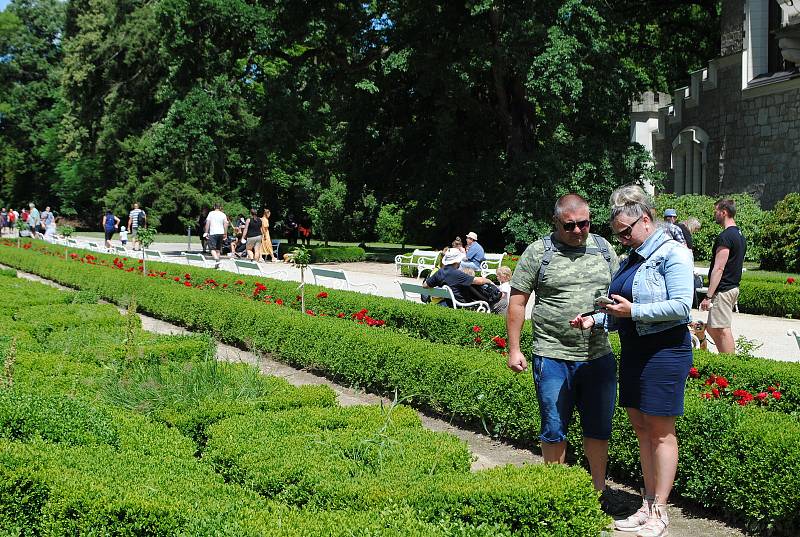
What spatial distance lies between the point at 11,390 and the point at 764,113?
76.8ft

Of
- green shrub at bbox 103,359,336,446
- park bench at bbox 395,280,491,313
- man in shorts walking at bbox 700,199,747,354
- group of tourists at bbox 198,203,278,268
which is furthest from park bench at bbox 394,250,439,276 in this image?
green shrub at bbox 103,359,336,446

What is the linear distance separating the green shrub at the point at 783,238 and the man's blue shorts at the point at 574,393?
17.2 m

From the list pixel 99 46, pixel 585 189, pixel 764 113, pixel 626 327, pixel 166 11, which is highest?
pixel 99 46

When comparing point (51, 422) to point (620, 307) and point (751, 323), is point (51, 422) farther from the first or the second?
point (751, 323)

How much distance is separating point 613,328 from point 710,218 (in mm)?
19994

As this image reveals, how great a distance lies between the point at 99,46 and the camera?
139 ft

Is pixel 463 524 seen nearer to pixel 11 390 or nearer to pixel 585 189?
pixel 11 390

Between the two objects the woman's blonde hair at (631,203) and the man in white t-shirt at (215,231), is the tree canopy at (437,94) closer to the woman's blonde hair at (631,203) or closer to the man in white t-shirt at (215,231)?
the man in white t-shirt at (215,231)

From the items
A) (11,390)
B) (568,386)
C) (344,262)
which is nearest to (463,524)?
(568,386)

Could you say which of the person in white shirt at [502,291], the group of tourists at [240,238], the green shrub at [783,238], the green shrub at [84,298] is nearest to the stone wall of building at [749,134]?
the green shrub at [783,238]

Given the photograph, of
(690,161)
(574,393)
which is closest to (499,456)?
(574,393)

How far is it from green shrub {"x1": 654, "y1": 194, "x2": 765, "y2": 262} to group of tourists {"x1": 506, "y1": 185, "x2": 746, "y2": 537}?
→ 1782cm

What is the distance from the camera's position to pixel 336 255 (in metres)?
26.2

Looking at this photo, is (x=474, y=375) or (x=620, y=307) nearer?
(x=620, y=307)
